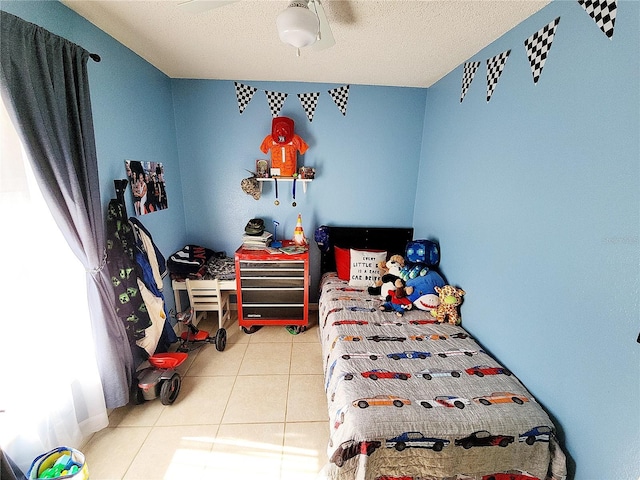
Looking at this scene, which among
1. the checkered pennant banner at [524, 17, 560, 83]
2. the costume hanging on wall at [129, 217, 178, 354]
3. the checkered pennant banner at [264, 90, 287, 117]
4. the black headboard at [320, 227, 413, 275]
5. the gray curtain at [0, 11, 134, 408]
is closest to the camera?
the gray curtain at [0, 11, 134, 408]

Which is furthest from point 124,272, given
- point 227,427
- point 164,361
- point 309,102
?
point 309,102

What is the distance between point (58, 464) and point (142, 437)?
1.55ft

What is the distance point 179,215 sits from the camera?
9.21ft

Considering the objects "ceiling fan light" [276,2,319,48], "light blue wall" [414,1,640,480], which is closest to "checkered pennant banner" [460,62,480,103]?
"light blue wall" [414,1,640,480]

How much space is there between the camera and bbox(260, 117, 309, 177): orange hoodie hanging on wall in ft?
8.66

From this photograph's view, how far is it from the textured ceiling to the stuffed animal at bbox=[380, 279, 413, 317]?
178cm

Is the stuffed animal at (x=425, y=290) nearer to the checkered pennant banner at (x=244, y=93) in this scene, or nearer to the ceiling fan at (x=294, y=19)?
the ceiling fan at (x=294, y=19)

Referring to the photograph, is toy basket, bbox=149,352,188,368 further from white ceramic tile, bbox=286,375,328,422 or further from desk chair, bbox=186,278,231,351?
white ceramic tile, bbox=286,375,328,422

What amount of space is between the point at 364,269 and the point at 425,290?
624 mm

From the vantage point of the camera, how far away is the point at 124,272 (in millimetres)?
1782

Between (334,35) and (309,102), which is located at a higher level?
(334,35)

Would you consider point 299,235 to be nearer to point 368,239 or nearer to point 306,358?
point 368,239

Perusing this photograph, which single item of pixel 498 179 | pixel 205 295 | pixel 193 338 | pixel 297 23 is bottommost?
pixel 193 338

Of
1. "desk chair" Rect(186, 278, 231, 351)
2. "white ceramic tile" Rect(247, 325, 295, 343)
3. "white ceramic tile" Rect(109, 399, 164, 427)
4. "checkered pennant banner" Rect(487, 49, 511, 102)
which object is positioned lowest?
"white ceramic tile" Rect(109, 399, 164, 427)
